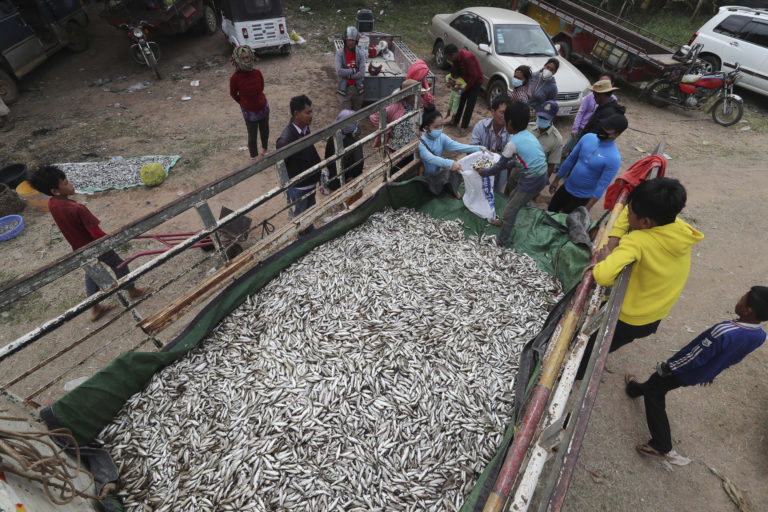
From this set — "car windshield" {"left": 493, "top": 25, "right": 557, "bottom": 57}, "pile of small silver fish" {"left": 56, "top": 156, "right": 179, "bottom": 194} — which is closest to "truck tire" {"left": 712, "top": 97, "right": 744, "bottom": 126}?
"car windshield" {"left": 493, "top": 25, "right": 557, "bottom": 57}

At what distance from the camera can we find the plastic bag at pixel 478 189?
190 inches

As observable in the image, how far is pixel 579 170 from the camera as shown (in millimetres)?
4863

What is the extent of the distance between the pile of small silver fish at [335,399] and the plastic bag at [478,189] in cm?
129

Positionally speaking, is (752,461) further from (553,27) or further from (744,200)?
(553,27)

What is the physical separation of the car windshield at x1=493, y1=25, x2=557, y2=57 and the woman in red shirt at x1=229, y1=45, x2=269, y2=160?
585 centimetres

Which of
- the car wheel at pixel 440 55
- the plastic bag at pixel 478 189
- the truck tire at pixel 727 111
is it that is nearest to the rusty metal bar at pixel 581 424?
the plastic bag at pixel 478 189

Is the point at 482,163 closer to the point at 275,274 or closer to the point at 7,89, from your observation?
the point at 275,274

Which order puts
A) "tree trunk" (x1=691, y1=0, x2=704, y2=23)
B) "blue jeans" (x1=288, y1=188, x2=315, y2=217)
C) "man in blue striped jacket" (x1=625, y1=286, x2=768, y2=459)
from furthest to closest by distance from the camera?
"tree trunk" (x1=691, y1=0, x2=704, y2=23), "blue jeans" (x1=288, y1=188, x2=315, y2=217), "man in blue striped jacket" (x1=625, y1=286, x2=768, y2=459)

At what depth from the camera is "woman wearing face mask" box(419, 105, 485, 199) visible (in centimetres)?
503

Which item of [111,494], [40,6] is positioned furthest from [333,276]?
[40,6]

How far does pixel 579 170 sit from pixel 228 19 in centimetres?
1070

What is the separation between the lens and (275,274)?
12.9 feet

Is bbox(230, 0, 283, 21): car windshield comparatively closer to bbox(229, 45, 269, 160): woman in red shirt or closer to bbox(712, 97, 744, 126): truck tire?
bbox(229, 45, 269, 160): woman in red shirt

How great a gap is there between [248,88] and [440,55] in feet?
23.0
